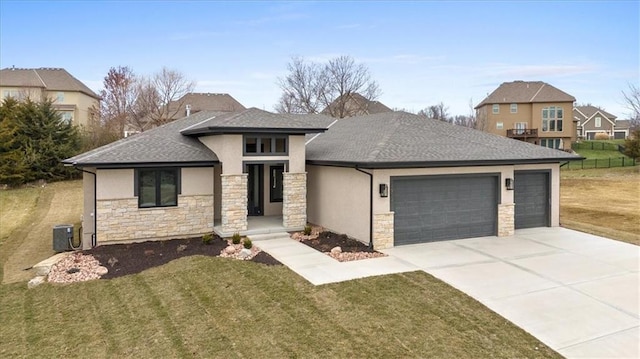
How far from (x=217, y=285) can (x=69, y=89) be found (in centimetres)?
4649

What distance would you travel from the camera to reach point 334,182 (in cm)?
1362

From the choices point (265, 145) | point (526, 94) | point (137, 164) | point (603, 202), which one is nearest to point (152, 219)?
point (137, 164)

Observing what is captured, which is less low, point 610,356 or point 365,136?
point 365,136

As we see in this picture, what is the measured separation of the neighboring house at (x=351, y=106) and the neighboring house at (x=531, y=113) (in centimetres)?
1335

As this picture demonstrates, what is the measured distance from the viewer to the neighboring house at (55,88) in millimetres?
44500

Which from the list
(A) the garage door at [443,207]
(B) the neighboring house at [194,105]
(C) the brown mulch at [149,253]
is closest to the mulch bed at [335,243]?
(A) the garage door at [443,207]

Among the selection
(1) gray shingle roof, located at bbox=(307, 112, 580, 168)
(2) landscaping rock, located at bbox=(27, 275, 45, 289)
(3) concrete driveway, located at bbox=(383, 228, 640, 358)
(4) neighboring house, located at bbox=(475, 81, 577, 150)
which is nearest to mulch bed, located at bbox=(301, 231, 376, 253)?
(3) concrete driveway, located at bbox=(383, 228, 640, 358)

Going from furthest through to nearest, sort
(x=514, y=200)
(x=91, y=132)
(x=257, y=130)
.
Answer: (x=91, y=132)
(x=514, y=200)
(x=257, y=130)

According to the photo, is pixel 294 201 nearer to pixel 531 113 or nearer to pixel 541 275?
pixel 541 275

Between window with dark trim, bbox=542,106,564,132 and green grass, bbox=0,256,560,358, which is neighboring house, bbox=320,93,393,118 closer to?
window with dark trim, bbox=542,106,564,132

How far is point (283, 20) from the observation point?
25672 mm

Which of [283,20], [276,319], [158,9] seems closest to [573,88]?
[283,20]

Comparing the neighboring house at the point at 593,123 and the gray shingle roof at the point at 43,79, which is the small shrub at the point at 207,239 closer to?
the gray shingle roof at the point at 43,79

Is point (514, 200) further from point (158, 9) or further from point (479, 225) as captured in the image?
point (158, 9)
